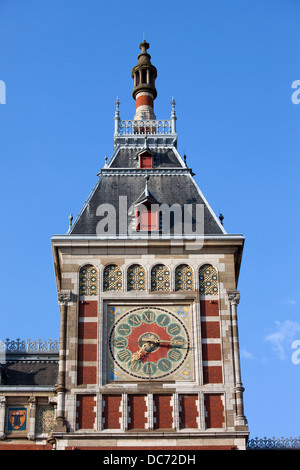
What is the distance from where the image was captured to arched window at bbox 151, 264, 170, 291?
1414 inches

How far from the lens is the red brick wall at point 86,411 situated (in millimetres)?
33062

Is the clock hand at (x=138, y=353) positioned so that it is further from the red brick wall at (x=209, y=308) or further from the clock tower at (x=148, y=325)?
the red brick wall at (x=209, y=308)

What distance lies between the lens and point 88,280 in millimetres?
36031

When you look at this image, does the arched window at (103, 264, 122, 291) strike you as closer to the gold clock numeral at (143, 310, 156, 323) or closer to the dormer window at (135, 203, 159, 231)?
the gold clock numeral at (143, 310, 156, 323)

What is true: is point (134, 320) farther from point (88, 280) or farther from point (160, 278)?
point (88, 280)

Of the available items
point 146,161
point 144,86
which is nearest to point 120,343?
point 146,161

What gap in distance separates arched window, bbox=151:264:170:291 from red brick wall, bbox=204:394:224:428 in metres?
5.11

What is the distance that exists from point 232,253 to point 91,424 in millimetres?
9736

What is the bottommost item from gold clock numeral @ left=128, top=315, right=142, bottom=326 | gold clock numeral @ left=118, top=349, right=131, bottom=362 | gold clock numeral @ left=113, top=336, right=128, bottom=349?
gold clock numeral @ left=118, top=349, right=131, bottom=362

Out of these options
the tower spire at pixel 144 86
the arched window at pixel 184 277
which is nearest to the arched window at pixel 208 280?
the arched window at pixel 184 277
